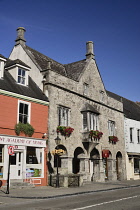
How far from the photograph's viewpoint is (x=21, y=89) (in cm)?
1933

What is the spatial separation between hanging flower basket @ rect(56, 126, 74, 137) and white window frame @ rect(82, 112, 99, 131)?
2350 mm

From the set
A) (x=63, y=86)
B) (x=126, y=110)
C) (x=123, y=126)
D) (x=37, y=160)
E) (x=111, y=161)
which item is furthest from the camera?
(x=126, y=110)

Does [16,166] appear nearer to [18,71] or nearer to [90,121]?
[18,71]

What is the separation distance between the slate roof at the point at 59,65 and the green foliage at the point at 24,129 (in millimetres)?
6067

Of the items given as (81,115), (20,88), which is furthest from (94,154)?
(20,88)

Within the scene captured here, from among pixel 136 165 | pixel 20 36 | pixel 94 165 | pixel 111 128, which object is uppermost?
pixel 20 36

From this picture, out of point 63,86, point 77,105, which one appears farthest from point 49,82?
point 77,105

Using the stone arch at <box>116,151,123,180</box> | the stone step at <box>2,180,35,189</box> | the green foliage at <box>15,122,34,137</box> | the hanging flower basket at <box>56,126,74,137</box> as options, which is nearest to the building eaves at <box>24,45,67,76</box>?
the hanging flower basket at <box>56,126,74,137</box>

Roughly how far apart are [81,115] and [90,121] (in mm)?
1065

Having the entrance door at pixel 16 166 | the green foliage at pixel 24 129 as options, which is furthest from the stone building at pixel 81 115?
the entrance door at pixel 16 166

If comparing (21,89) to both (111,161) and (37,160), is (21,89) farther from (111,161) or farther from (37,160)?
(111,161)

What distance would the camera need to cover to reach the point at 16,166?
17562mm

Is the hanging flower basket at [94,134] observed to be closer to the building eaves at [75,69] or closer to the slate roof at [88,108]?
the slate roof at [88,108]

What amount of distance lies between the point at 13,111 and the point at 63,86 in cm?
594
